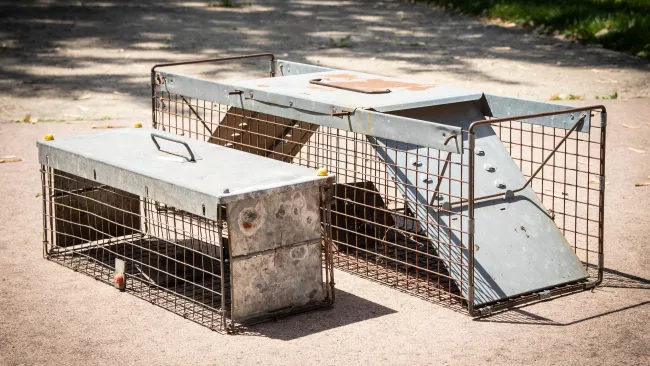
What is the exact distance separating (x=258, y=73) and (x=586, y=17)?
4.62m

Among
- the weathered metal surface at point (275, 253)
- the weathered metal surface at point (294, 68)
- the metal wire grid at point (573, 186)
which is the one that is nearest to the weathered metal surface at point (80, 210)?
the weathered metal surface at point (275, 253)

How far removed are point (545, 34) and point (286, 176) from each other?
8.91m

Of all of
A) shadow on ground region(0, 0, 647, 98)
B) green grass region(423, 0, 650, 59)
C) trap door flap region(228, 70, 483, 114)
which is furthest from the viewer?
green grass region(423, 0, 650, 59)

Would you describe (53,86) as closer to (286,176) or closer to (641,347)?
(286,176)

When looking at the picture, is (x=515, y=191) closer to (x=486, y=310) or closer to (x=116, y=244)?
(x=486, y=310)

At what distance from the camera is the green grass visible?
1170 centimetres

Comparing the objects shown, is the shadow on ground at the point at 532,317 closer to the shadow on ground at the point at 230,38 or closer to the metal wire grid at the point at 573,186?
the metal wire grid at the point at 573,186

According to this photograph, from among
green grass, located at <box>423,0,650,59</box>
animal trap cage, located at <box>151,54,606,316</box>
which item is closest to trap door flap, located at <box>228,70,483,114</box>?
animal trap cage, located at <box>151,54,606,316</box>

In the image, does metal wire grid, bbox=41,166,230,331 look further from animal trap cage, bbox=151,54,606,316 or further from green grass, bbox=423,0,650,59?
green grass, bbox=423,0,650,59

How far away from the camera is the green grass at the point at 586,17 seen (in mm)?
11703

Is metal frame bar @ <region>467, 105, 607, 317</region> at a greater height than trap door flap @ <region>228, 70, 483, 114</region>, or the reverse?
trap door flap @ <region>228, 70, 483, 114</region>

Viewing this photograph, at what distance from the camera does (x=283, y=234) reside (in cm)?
445

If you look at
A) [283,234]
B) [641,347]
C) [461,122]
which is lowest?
[641,347]

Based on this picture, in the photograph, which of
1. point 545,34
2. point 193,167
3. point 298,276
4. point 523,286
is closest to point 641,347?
point 523,286
